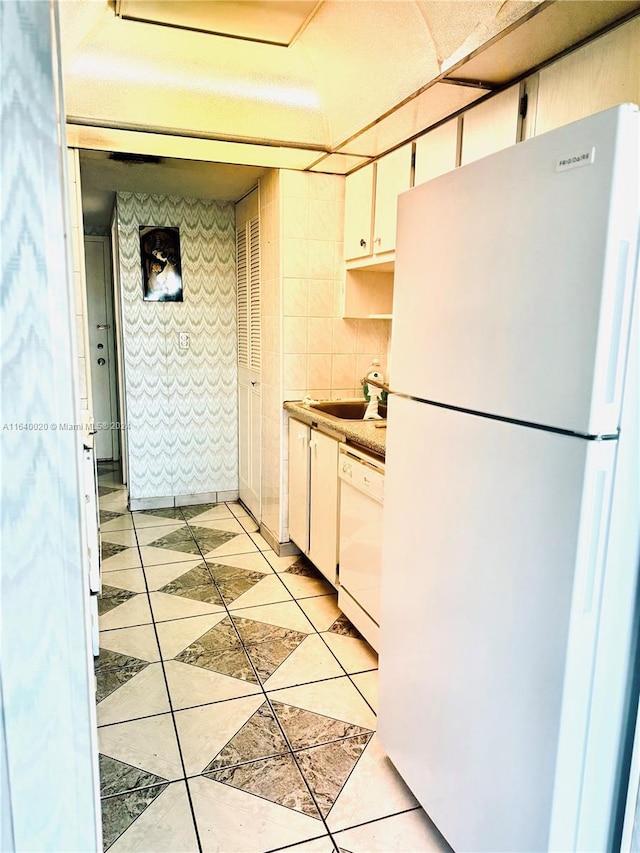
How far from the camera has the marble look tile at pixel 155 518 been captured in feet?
12.9

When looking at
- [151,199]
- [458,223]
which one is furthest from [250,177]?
[458,223]

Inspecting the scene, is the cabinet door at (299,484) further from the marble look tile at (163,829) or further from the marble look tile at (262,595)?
the marble look tile at (163,829)

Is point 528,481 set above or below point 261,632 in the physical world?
above

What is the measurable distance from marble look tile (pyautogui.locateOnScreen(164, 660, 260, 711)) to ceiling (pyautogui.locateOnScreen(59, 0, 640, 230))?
2030mm

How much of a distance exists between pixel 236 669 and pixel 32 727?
168cm

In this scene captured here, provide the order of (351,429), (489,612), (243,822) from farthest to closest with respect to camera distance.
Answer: (351,429)
(243,822)
(489,612)

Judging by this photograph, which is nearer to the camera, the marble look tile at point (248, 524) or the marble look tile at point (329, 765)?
the marble look tile at point (329, 765)

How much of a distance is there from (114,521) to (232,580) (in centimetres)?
132

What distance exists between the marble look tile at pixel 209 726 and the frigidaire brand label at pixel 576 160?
188cm

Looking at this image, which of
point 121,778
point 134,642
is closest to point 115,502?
point 134,642

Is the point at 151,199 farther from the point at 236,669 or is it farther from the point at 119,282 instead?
the point at 236,669

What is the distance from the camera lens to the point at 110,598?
2.88m

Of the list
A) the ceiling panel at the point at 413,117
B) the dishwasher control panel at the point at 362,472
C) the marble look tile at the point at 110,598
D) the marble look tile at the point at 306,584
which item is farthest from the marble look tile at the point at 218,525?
the ceiling panel at the point at 413,117

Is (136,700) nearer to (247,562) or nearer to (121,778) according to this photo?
(121,778)
